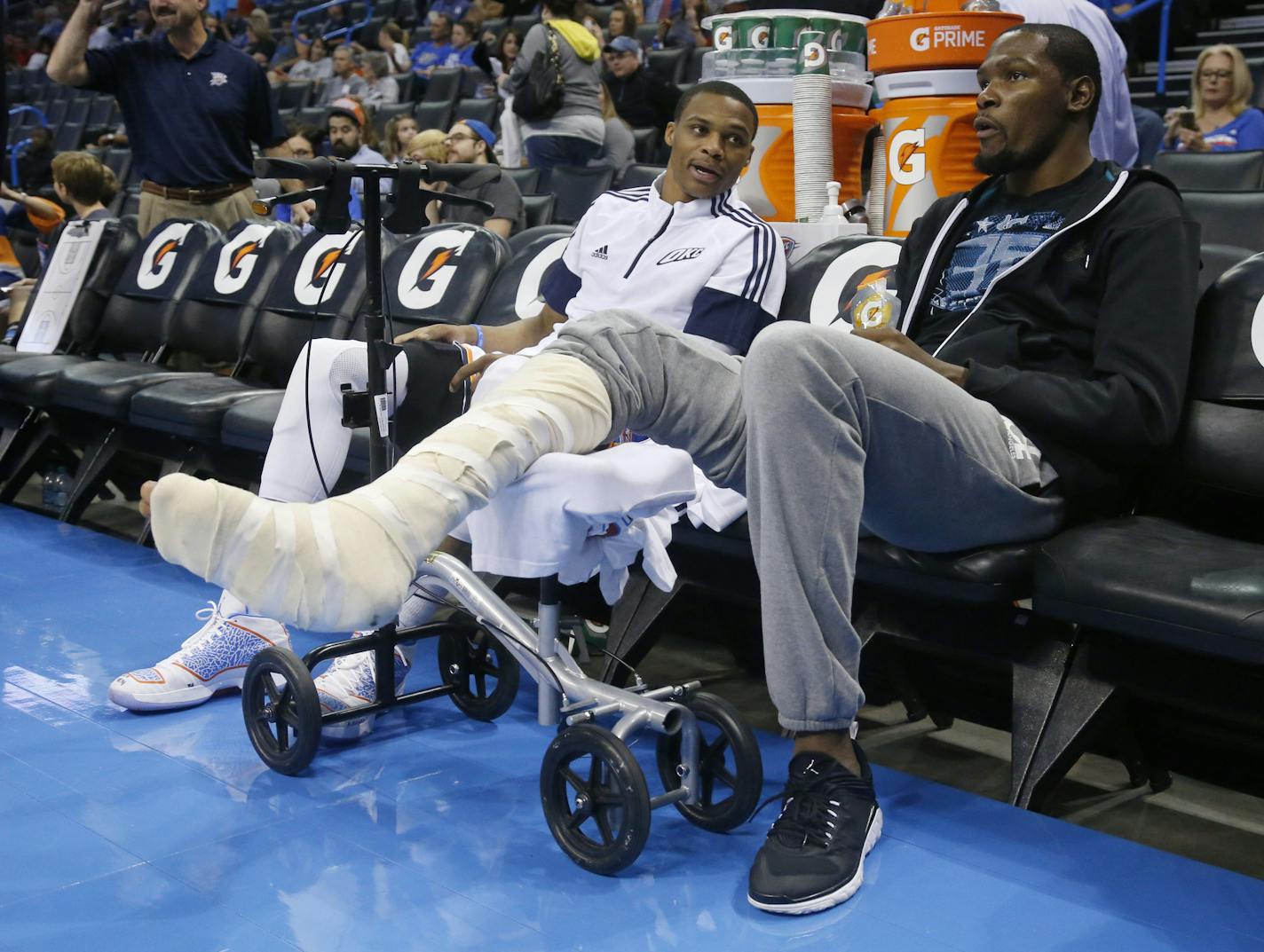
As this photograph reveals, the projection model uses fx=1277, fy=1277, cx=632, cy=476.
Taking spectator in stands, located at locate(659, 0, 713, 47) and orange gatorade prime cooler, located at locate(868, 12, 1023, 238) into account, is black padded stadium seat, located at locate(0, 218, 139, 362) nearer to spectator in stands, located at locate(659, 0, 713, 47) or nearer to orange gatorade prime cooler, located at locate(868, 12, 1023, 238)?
orange gatorade prime cooler, located at locate(868, 12, 1023, 238)

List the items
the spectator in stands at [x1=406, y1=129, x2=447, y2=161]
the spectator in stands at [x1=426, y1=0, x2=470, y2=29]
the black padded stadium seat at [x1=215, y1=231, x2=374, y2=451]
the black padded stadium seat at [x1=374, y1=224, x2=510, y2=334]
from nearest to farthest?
the black padded stadium seat at [x1=374, y1=224, x2=510, y2=334] → the black padded stadium seat at [x1=215, y1=231, x2=374, y2=451] → the spectator in stands at [x1=406, y1=129, x2=447, y2=161] → the spectator in stands at [x1=426, y1=0, x2=470, y2=29]

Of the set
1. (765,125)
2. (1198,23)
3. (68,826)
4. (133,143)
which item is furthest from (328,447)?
(1198,23)

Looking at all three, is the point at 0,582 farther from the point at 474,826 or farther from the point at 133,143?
the point at 133,143

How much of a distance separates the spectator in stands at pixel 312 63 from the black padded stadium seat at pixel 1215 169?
824 centimetres

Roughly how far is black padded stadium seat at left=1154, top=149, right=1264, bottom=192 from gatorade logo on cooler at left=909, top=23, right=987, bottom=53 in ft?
3.03

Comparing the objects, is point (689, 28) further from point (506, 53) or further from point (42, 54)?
point (42, 54)

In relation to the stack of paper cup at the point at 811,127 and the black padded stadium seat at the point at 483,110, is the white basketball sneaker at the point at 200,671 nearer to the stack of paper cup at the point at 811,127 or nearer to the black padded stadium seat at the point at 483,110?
the stack of paper cup at the point at 811,127

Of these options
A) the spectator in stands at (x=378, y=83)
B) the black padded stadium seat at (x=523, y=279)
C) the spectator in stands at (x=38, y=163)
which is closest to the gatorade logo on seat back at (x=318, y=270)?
the black padded stadium seat at (x=523, y=279)

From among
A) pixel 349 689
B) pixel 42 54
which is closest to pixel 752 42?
pixel 349 689

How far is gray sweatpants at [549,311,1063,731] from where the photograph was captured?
5.18ft

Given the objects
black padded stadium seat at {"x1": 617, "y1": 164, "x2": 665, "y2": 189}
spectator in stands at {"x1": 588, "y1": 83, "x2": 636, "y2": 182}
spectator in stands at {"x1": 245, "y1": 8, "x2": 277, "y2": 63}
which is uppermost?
spectator in stands at {"x1": 245, "y1": 8, "x2": 277, "y2": 63}

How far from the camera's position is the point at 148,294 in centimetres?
438

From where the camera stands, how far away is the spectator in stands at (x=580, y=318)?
7.24 ft

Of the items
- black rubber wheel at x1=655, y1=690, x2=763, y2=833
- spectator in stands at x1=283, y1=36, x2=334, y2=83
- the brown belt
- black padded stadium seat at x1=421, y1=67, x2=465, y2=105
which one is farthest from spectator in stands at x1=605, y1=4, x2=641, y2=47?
black rubber wheel at x1=655, y1=690, x2=763, y2=833
